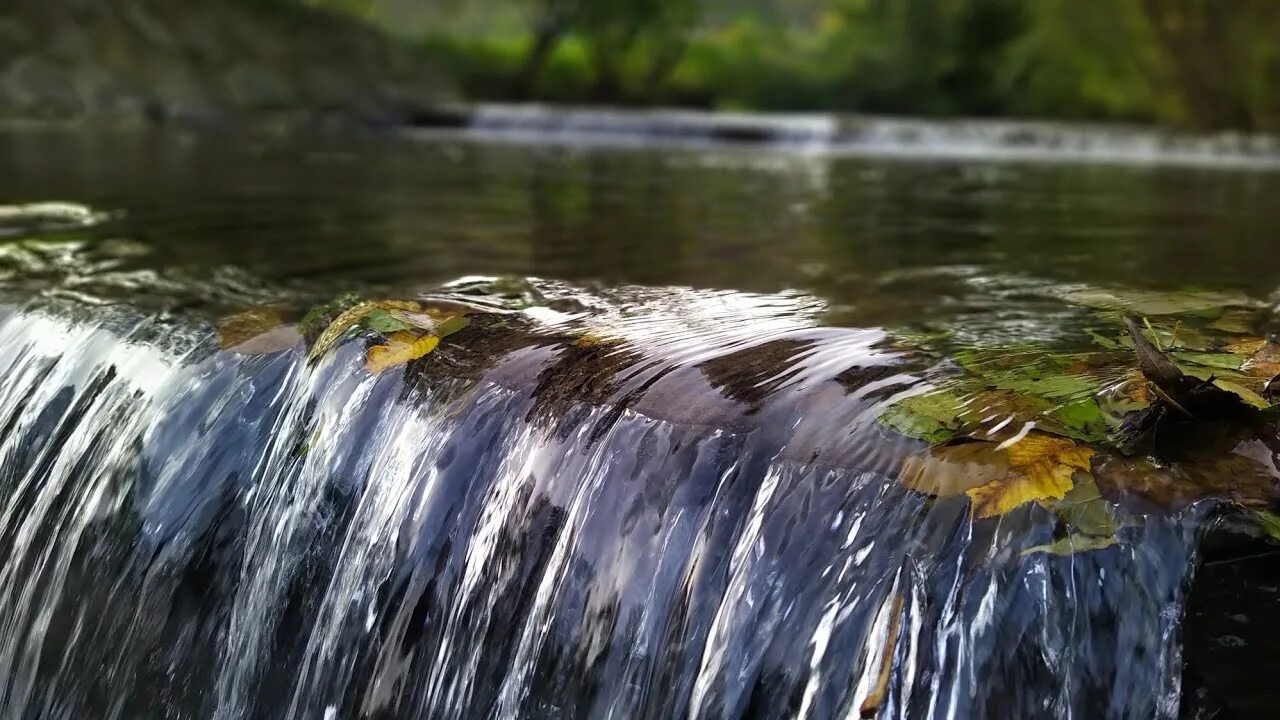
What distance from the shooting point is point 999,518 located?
139 centimetres

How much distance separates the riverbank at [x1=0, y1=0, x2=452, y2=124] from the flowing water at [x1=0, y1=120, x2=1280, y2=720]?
12099 mm

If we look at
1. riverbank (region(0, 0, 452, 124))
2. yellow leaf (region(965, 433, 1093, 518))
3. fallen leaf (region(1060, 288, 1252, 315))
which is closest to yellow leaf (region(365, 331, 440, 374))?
yellow leaf (region(965, 433, 1093, 518))

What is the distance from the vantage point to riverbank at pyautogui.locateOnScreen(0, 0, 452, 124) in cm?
1455

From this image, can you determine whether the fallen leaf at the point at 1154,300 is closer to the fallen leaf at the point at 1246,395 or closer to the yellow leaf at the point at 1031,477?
the fallen leaf at the point at 1246,395

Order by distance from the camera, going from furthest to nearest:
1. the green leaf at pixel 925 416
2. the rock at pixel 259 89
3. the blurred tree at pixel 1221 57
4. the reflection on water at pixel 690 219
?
the rock at pixel 259 89
the blurred tree at pixel 1221 57
the reflection on water at pixel 690 219
the green leaf at pixel 925 416

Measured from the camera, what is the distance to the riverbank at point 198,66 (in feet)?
47.7

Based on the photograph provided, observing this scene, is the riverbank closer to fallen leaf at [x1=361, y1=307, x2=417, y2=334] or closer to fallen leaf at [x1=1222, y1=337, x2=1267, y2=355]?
fallen leaf at [x1=361, y1=307, x2=417, y2=334]

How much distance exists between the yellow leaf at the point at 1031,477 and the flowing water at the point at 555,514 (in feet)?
0.07

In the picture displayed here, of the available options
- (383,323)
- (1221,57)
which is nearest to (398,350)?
(383,323)

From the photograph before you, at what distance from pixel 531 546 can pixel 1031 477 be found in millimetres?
733

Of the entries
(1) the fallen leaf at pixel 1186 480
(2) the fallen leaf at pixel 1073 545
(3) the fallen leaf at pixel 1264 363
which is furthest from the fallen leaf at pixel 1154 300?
(2) the fallen leaf at pixel 1073 545

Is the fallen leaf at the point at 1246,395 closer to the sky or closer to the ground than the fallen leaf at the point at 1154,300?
closer to the sky

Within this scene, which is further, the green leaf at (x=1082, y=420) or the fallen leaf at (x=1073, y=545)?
the green leaf at (x=1082, y=420)

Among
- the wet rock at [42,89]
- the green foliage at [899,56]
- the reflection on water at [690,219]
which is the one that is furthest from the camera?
the wet rock at [42,89]
